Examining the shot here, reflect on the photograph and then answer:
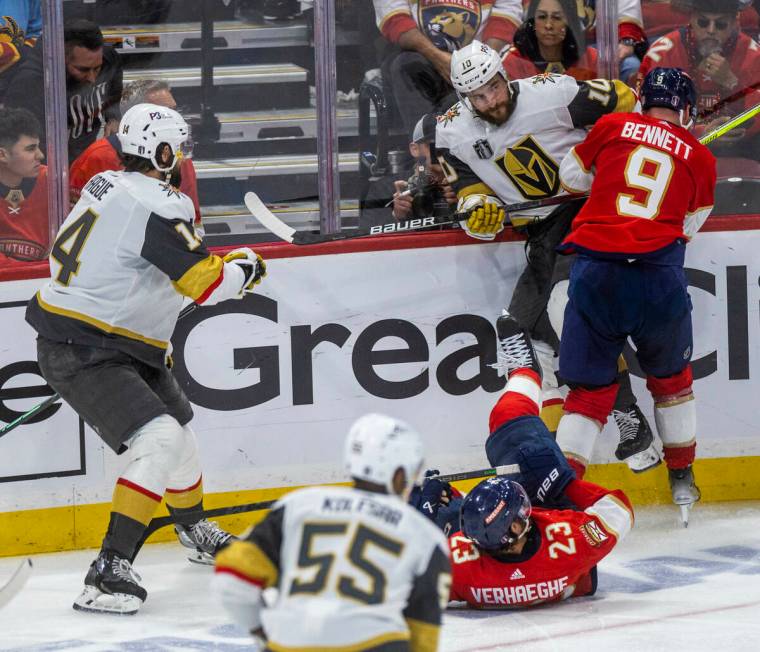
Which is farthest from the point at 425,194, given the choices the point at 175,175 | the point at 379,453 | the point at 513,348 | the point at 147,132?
the point at 379,453

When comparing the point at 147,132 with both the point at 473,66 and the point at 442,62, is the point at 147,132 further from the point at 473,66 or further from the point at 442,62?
the point at 442,62

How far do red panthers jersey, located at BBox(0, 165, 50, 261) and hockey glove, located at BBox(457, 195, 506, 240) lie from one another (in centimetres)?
134

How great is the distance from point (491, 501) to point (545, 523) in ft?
0.90

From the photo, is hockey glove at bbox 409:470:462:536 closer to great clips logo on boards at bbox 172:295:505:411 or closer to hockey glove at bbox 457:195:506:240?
great clips logo on boards at bbox 172:295:505:411

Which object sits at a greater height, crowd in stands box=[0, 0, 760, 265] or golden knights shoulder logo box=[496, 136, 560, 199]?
crowd in stands box=[0, 0, 760, 265]

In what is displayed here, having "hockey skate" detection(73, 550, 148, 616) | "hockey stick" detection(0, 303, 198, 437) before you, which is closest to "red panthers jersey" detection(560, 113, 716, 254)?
"hockey stick" detection(0, 303, 198, 437)

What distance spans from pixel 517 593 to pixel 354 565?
148cm

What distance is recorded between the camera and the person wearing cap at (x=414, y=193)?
4977 mm

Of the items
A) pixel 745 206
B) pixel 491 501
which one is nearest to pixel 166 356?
pixel 491 501

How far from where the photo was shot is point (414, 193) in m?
5.02

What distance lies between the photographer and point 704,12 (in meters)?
5.10

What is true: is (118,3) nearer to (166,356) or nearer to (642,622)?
(166,356)

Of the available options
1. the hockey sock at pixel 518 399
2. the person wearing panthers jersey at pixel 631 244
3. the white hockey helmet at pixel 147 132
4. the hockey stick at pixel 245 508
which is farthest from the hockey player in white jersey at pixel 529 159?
the white hockey helmet at pixel 147 132

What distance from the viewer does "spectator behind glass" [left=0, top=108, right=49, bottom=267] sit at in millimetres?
4656
